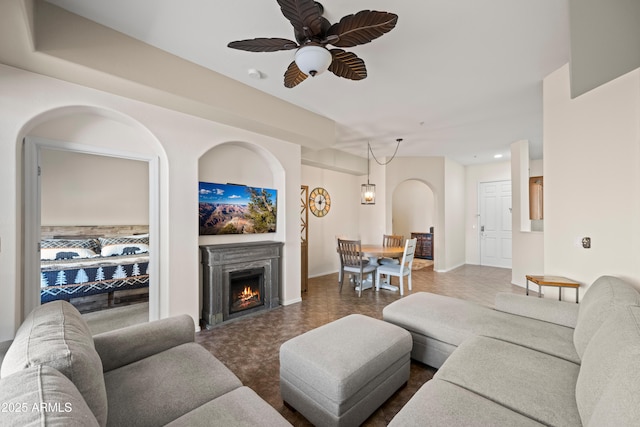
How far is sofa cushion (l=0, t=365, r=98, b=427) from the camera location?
62 cm

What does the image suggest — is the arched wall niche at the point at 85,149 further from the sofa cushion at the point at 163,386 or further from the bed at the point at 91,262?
the sofa cushion at the point at 163,386

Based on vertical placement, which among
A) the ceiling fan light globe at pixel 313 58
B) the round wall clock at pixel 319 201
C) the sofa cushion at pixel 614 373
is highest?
the ceiling fan light globe at pixel 313 58

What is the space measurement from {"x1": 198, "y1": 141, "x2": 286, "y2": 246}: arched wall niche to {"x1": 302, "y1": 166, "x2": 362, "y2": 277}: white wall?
1.55 metres

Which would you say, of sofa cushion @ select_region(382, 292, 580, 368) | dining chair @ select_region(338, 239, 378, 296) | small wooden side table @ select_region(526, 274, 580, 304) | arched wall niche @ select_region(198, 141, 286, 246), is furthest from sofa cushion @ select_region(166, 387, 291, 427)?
dining chair @ select_region(338, 239, 378, 296)

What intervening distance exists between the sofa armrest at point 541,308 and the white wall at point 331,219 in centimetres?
385

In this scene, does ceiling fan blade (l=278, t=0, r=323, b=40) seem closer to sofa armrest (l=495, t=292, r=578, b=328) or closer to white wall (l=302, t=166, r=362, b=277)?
sofa armrest (l=495, t=292, r=578, b=328)

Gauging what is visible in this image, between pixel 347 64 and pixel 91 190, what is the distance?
521 centimetres

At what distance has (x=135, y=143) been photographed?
2.80 m

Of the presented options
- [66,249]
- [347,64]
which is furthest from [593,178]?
[66,249]

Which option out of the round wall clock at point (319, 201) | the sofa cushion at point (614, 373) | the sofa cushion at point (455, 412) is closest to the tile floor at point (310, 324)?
the sofa cushion at point (455, 412)

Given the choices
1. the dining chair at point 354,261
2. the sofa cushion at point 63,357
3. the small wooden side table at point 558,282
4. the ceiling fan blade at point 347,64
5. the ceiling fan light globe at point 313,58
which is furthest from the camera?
the dining chair at point 354,261

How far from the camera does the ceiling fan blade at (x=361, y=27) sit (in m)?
1.54

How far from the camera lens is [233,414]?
44.5 inches

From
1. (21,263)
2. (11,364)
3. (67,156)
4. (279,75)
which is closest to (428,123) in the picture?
(279,75)
